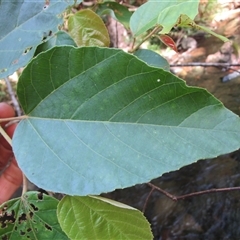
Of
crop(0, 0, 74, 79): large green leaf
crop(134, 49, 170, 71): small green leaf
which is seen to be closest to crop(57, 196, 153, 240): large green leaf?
crop(0, 0, 74, 79): large green leaf

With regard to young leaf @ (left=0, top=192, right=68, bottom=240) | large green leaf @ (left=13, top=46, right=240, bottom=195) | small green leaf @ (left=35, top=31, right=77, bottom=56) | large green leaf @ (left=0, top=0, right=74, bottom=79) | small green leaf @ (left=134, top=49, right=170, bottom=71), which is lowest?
young leaf @ (left=0, top=192, right=68, bottom=240)

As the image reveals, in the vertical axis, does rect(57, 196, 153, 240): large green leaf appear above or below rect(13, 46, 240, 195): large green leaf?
below

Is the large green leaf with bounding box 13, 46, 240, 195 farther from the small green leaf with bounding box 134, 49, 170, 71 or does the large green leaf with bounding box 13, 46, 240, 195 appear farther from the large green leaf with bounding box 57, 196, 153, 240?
the small green leaf with bounding box 134, 49, 170, 71

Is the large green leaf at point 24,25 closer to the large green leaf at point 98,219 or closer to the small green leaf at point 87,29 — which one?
the small green leaf at point 87,29

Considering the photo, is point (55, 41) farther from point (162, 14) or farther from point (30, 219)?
point (30, 219)

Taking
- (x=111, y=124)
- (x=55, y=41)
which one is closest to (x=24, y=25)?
(x=55, y=41)
